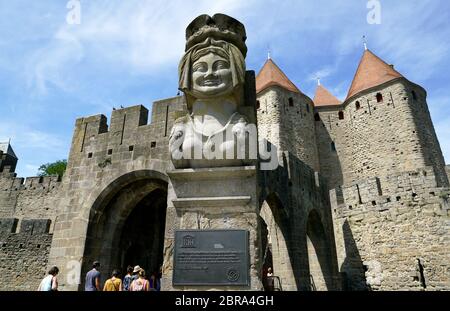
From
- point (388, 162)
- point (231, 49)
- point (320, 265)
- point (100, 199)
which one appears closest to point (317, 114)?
point (388, 162)

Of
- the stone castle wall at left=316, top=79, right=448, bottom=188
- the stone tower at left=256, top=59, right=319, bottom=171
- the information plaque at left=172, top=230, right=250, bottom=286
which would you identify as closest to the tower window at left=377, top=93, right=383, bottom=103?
the stone castle wall at left=316, top=79, right=448, bottom=188

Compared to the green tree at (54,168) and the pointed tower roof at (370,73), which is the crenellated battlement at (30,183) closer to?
the green tree at (54,168)

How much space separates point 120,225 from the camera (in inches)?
330

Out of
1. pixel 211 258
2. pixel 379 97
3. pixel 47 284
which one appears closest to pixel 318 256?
pixel 47 284

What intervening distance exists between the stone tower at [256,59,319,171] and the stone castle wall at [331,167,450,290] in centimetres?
1202

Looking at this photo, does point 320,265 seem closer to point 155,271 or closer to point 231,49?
point 155,271

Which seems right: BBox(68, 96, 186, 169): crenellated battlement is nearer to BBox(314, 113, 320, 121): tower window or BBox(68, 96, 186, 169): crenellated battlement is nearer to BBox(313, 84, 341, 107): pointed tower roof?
BBox(314, 113, 320, 121): tower window

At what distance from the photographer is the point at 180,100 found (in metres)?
8.30

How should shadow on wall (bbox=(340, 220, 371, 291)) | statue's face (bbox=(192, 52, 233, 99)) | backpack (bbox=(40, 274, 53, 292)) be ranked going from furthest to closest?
→ shadow on wall (bbox=(340, 220, 371, 291)), backpack (bbox=(40, 274, 53, 292)), statue's face (bbox=(192, 52, 233, 99))

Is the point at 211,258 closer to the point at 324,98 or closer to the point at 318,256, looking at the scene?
the point at 318,256

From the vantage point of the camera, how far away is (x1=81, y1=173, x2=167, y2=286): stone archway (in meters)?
7.90

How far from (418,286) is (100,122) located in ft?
34.8

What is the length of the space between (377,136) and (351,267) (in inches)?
589

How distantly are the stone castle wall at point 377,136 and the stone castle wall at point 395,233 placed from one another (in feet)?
38.1
